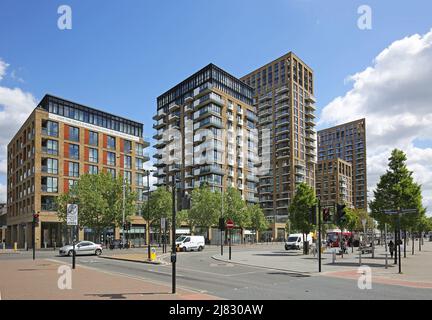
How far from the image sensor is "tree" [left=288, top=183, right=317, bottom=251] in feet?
132

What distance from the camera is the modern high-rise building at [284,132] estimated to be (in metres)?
114

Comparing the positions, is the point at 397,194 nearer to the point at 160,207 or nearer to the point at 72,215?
the point at 72,215

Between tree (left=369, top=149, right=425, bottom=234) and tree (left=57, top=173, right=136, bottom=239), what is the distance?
113 ft

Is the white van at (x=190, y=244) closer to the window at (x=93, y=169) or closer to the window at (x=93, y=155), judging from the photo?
the window at (x=93, y=169)

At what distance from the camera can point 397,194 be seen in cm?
2838

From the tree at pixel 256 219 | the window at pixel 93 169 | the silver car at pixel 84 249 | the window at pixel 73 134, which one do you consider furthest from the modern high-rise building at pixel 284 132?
the silver car at pixel 84 249

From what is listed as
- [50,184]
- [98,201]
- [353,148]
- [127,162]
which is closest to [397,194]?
[98,201]

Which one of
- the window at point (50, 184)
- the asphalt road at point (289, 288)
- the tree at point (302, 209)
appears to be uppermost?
the window at point (50, 184)

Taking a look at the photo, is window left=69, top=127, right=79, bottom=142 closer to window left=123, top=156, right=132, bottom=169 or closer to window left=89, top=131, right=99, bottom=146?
window left=89, top=131, right=99, bottom=146

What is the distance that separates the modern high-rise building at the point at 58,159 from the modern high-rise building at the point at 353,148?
10686 cm

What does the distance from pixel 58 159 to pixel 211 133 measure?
3576 cm

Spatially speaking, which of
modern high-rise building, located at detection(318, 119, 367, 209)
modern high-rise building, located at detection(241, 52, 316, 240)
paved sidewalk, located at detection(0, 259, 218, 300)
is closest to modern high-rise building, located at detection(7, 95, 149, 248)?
paved sidewalk, located at detection(0, 259, 218, 300)
